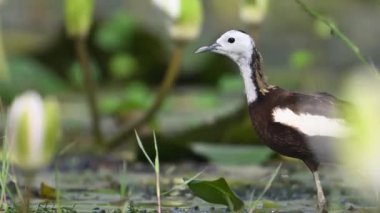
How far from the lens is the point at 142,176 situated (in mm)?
4672

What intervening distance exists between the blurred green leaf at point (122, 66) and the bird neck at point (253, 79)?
197 inches

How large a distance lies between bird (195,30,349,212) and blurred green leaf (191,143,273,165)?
5.95 feet

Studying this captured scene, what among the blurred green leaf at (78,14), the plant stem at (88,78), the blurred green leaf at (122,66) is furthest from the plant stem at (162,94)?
the blurred green leaf at (122,66)

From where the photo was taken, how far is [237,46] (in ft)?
10.4

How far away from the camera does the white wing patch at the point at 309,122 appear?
9.75 ft

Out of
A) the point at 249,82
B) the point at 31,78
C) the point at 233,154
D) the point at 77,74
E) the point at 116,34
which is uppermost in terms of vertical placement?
the point at 116,34

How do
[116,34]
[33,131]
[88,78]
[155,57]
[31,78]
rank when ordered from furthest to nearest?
[116,34] < [155,57] < [31,78] < [88,78] < [33,131]

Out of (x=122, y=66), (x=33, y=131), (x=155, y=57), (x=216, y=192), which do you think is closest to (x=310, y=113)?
(x=216, y=192)

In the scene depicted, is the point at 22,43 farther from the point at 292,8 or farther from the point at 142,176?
the point at 142,176

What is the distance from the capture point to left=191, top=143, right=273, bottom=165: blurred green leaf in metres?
5.01

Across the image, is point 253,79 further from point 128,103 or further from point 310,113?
point 128,103

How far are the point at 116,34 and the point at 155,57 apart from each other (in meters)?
0.32

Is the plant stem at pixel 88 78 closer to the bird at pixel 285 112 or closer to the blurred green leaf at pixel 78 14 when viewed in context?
the blurred green leaf at pixel 78 14

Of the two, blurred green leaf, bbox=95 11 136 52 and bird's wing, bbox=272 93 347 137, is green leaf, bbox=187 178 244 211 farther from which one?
blurred green leaf, bbox=95 11 136 52
